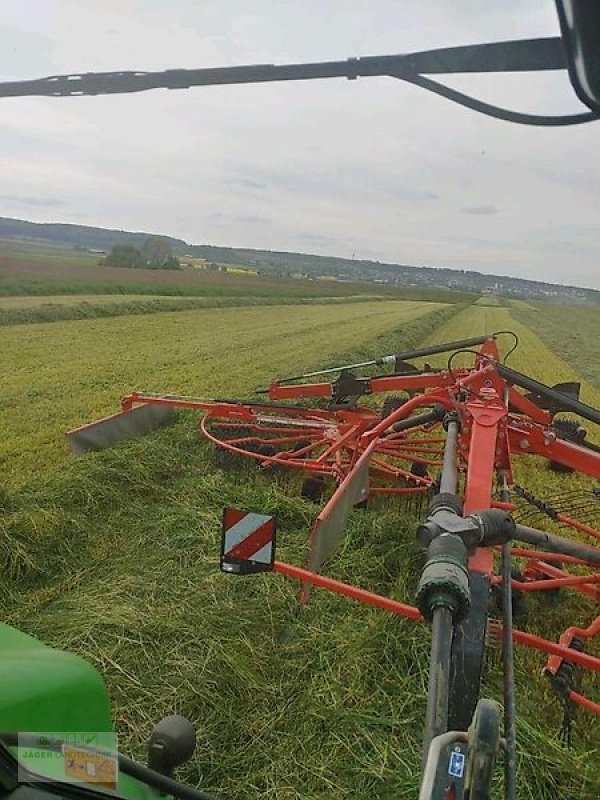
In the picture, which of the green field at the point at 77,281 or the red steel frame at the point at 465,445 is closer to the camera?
the red steel frame at the point at 465,445

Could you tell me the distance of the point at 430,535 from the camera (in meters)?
1.69

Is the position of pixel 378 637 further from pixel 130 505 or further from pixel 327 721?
pixel 130 505

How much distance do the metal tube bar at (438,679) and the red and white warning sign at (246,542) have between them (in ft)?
3.81

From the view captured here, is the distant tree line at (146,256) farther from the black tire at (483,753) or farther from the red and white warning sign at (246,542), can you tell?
the black tire at (483,753)

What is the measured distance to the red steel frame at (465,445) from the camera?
9.06ft

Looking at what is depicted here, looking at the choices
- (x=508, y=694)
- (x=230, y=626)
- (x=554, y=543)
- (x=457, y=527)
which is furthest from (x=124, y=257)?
(x=508, y=694)

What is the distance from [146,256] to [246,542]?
4913 centimetres

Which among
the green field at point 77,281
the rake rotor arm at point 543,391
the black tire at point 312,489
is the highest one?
the green field at point 77,281

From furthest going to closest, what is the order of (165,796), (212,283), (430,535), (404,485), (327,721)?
(212,283) → (404,485) → (327,721) → (430,535) → (165,796)

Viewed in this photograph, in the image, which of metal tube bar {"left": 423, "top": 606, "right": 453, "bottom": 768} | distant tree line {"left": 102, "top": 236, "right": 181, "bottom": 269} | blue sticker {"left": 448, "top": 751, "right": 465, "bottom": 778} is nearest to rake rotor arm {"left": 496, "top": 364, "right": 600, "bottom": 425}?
metal tube bar {"left": 423, "top": 606, "right": 453, "bottom": 768}

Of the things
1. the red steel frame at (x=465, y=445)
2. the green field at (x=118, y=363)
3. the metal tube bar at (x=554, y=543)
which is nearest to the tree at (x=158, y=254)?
the green field at (x=118, y=363)

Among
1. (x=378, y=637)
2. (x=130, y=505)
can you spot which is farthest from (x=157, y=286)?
(x=378, y=637)

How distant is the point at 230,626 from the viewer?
3.46 m

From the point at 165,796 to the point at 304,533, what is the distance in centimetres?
323
